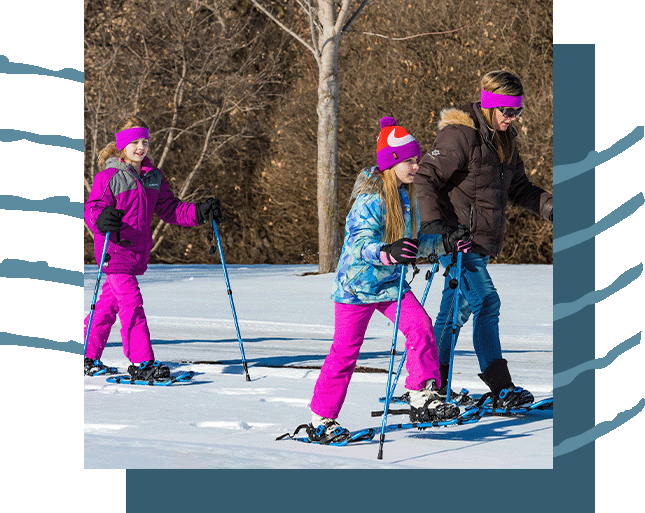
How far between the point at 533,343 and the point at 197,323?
11.0 feet

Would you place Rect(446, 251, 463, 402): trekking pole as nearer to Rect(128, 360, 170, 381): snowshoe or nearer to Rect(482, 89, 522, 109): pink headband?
Rect(482, 89, 522, 109): pink headband

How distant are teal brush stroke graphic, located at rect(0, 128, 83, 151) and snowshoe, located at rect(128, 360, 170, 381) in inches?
119

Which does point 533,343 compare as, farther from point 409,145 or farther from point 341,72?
point 341,72

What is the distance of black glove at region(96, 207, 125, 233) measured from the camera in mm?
6461

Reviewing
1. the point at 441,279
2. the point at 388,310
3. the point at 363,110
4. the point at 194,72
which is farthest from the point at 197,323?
the point at 194,72

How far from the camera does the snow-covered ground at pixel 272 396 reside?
4.61 metres

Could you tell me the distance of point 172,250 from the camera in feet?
63.9

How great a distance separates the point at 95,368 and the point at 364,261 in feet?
9.97

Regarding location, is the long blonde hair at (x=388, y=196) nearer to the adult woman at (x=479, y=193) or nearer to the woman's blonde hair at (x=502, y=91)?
the adult woman at (x=479, y=193)
